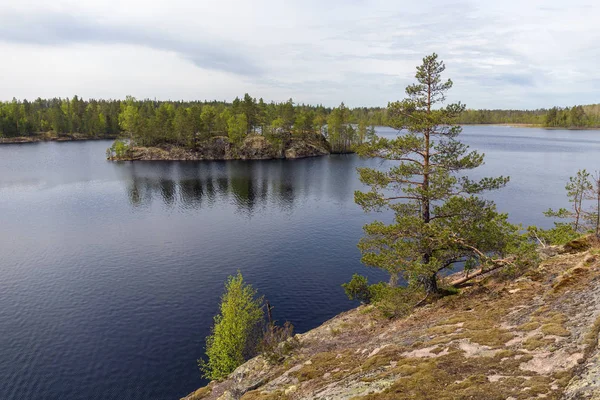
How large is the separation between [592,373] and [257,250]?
5711 centimetres

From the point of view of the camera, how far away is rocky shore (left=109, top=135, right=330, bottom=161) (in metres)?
168

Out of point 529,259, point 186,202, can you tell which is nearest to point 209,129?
point 186,202

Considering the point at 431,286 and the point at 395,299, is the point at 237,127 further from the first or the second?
the point at 395,299

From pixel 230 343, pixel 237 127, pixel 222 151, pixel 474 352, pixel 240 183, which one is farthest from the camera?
pixel 222 151

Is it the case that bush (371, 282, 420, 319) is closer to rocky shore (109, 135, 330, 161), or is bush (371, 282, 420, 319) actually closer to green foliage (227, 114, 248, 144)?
rocky shore (109, 135, 330, 161)

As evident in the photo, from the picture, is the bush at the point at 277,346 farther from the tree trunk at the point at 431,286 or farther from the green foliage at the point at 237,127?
the green foliage at the point at 237,127

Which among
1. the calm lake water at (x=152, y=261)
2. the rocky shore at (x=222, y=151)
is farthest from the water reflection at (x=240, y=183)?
the rocky shore at (x=222, y=151)

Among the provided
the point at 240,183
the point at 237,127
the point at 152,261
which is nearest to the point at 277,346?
the point at 152,261

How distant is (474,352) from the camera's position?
17.6 metres

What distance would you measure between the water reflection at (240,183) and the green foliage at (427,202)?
208 ft

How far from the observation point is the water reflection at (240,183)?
9956cm

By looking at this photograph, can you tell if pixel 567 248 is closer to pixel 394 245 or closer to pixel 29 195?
pixel 394 245

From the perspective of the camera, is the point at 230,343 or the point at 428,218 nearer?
the point at 428,218

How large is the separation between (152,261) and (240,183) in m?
61.1
